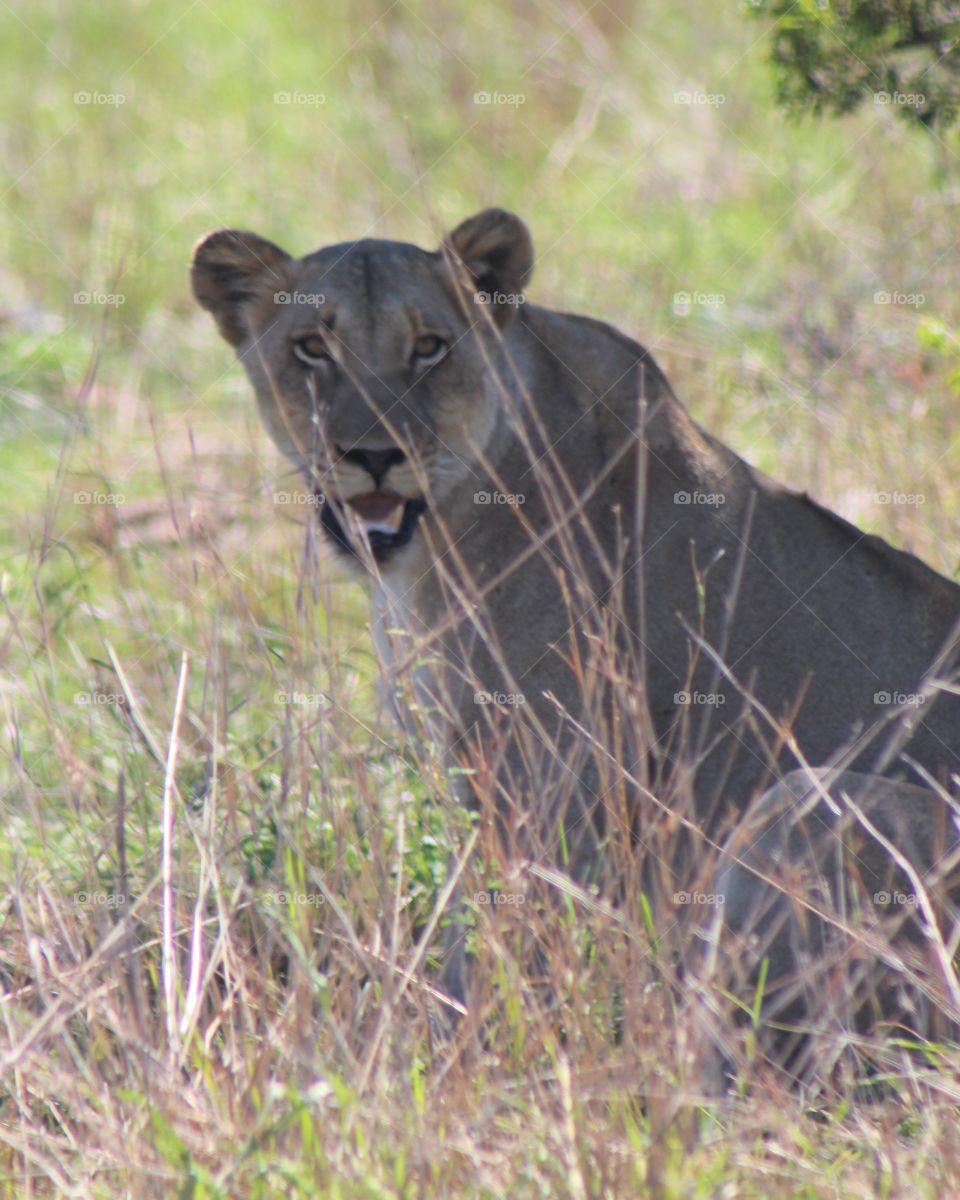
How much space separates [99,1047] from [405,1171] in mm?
843

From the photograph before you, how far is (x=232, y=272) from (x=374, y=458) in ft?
3.25

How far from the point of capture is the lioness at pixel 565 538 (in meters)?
4.51

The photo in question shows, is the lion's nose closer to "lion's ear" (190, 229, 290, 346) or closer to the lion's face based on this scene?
the lion's face

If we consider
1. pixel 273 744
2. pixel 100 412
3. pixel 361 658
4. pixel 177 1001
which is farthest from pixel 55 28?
pixel 177 1001

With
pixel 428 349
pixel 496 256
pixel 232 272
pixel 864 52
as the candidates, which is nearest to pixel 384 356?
pixel 428 349

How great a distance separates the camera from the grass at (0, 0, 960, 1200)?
10.2 ft

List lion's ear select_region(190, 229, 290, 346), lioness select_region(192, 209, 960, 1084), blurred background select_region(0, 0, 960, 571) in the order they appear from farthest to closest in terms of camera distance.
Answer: blurred background select_region(0, 0, 960, 571), lion's ear select_region(190, 229, 290, 346), lioness select_region(192, 209, 960, 1084)

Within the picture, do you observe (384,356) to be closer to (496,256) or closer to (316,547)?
(496,256)

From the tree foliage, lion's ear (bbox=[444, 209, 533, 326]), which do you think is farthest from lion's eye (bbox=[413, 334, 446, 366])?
the tree foliage

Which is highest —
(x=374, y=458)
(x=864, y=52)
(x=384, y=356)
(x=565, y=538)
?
(x=864, y=52)

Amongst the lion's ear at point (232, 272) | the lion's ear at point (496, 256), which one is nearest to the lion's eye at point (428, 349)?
the lion's ear at point (496, 256)

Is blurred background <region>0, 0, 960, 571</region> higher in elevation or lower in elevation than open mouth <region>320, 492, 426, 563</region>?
higher

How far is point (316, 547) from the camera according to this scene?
3.84 m

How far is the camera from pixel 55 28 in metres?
15.3
